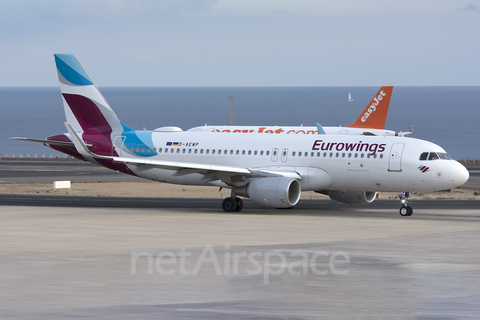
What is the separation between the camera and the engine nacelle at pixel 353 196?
39812 millimetres

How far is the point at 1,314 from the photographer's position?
1421 cm

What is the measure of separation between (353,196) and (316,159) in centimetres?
385

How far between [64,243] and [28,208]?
1602 centimetres

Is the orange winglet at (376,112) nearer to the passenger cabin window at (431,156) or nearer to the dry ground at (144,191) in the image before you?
the dry ground at (144,191)

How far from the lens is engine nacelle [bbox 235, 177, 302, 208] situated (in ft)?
119

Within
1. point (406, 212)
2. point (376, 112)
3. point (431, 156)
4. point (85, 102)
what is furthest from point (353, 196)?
Result: point (376, 112)

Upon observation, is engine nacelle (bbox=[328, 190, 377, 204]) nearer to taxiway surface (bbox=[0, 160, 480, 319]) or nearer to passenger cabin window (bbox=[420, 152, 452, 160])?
taxiway surface (bbox=[0, 160, 480, 319])

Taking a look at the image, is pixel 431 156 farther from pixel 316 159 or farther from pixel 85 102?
pixel 85 102

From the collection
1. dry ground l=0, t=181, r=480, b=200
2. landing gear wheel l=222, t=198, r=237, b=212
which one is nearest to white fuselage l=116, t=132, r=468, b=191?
landing gear wheel l=222, t=198, r=237, b=212

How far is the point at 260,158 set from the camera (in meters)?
39.5

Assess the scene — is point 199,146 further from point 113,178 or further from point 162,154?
point 113,178

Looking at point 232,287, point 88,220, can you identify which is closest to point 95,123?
point 88,220

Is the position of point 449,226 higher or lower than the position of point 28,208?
lower

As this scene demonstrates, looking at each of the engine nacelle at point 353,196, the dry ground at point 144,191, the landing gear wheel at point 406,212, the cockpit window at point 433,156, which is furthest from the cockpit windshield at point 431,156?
the dry ground at point 144,191
